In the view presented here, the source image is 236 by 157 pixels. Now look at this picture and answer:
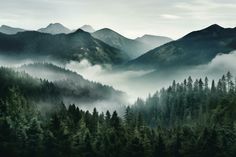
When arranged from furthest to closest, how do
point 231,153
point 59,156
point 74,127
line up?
point 74,127
point 231,153
point 59,156

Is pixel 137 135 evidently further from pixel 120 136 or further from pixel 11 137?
pixel 11 137

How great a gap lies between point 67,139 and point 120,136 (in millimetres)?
18390

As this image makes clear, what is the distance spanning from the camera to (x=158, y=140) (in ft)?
441

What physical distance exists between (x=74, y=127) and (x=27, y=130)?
62.8 feet

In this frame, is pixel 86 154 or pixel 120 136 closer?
pixel 86 154

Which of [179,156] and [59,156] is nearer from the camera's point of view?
[59,156]

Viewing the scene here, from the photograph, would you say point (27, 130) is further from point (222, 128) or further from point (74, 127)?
point (222, 128)

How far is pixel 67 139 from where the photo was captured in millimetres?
132875

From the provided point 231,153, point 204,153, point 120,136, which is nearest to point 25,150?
point 120,136

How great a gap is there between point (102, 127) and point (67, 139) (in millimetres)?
22537

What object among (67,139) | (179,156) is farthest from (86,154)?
(179,156)

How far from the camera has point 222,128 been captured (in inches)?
6073

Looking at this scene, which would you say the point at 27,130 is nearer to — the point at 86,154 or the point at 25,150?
the point at 25,150

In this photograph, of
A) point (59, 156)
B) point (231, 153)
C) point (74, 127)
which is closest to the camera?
point (59, 156)
